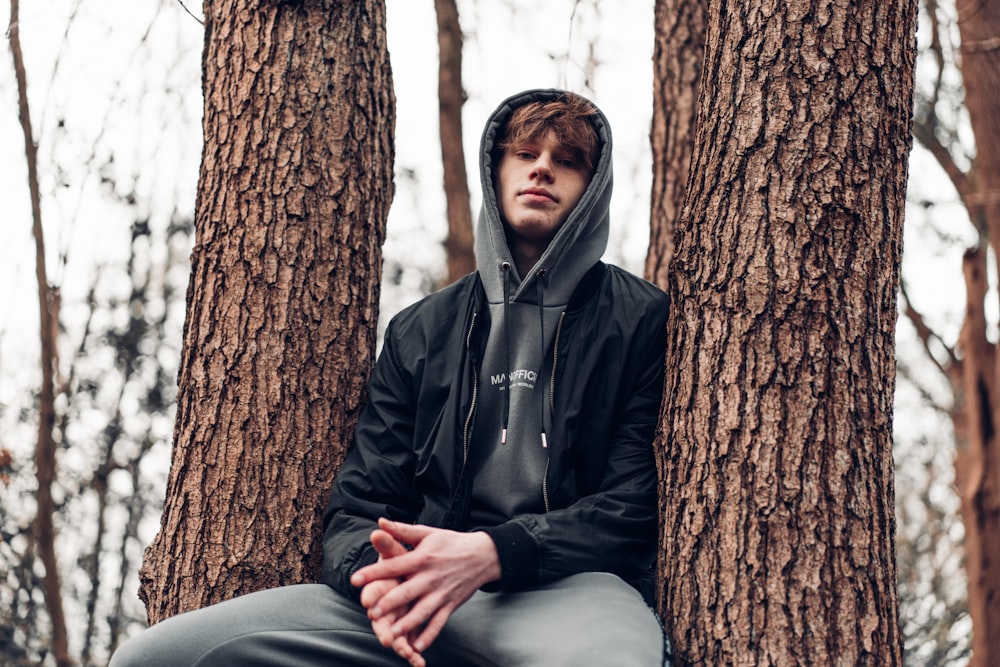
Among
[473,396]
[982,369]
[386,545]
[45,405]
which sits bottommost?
[386,545]

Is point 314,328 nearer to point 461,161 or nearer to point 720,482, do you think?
point 720,482

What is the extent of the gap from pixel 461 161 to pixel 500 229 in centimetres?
456

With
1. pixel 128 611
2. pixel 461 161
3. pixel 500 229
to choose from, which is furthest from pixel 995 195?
pixel 128 611

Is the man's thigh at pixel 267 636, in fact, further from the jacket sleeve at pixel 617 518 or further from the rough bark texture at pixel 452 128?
the rough bark texture at pixel 452 128

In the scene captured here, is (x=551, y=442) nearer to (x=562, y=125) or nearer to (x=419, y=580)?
(x=419, y=580)

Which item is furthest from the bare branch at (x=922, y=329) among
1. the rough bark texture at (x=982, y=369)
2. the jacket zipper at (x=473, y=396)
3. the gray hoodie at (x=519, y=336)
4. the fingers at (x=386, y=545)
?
the fingers at (x=386, y=545)

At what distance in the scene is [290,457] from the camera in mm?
3074

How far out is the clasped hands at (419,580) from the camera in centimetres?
232

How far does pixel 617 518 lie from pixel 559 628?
37 cm

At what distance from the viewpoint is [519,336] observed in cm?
295

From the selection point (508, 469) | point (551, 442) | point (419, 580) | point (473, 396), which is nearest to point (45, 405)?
point (473, 396)

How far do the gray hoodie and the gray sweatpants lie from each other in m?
0.33

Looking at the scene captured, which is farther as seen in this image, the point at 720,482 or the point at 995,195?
the point at 995,195

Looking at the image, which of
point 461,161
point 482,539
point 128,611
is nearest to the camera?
point 482,539
